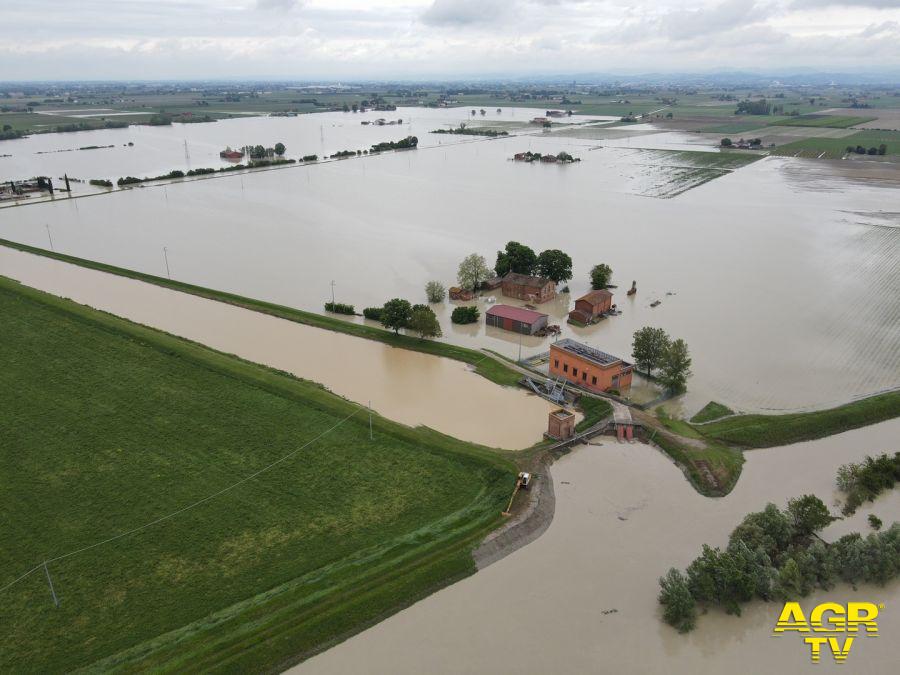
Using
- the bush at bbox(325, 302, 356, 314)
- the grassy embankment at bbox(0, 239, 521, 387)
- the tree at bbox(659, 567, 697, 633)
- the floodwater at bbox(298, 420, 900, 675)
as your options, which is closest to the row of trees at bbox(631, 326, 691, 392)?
the grassy embankment at bbox(0, 239, 521, 387)

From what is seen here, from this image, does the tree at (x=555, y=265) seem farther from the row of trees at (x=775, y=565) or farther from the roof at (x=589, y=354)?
the row of trees at (x=775, y=565)

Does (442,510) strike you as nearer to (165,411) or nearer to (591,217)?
(165,411)

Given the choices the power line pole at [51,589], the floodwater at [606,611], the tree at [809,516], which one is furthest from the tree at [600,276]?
the power line pole at [51,589]

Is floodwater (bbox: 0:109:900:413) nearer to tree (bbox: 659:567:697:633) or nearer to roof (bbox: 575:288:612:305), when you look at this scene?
roof (bbox: 575:288:612:305)

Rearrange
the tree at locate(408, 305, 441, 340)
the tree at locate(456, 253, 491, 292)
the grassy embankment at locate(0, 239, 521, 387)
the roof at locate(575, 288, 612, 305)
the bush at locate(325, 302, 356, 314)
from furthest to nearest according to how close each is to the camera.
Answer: the tree at locate(456, 253, 491, 292) → the bush at locate(325, 302, 356, 314) → the roof at locate(575, 288, 612, 305) → the tree at locate(408, 305, 441, 340) → the grassy embankment at locate(0, 239, 521, 387)

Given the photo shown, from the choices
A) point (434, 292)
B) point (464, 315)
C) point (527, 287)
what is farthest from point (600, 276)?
point (434, 292)

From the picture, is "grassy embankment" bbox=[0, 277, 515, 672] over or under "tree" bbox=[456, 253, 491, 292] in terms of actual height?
under

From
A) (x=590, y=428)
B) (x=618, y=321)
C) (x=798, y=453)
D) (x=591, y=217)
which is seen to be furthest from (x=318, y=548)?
(x=591, y=217)

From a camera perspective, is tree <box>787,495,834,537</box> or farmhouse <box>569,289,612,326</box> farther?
farmhouse <box>569,289,612,326</box>
